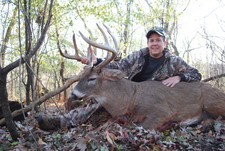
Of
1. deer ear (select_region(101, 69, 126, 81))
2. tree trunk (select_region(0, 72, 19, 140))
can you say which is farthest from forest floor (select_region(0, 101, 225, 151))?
deer ear (select_region(101, 69, 126, 81))

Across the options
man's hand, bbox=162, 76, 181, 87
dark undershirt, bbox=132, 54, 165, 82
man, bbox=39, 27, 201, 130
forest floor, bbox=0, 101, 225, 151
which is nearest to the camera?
forest floor, bbox=0, 101, 225, 151

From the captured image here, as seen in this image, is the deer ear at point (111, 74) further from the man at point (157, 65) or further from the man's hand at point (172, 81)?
the man's hand at point (172, 81)

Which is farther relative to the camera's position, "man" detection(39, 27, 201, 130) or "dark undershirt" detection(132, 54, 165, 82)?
"dark undershirt" detection(132, 54, 165, 82)

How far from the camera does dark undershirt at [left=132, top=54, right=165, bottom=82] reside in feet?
20.6

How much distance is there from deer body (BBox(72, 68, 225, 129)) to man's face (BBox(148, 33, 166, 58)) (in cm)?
55

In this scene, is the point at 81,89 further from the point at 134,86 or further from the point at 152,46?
the point at 152,46

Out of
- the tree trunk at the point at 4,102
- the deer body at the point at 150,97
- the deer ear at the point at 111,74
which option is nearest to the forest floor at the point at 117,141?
the tree trunk at the point at 4,102

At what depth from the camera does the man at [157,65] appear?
20.0ft

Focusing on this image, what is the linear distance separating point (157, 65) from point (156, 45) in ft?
1.24

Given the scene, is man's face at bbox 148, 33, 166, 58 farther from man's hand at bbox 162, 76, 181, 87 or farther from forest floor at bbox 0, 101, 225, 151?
forest floor at bbox 0, 101, 225, 151

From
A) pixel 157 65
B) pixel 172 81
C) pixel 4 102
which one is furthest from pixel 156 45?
pixel 4 102

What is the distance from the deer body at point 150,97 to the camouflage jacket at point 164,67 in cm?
20

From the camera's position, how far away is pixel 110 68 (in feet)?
20.8

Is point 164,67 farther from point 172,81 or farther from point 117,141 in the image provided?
point 117,141
